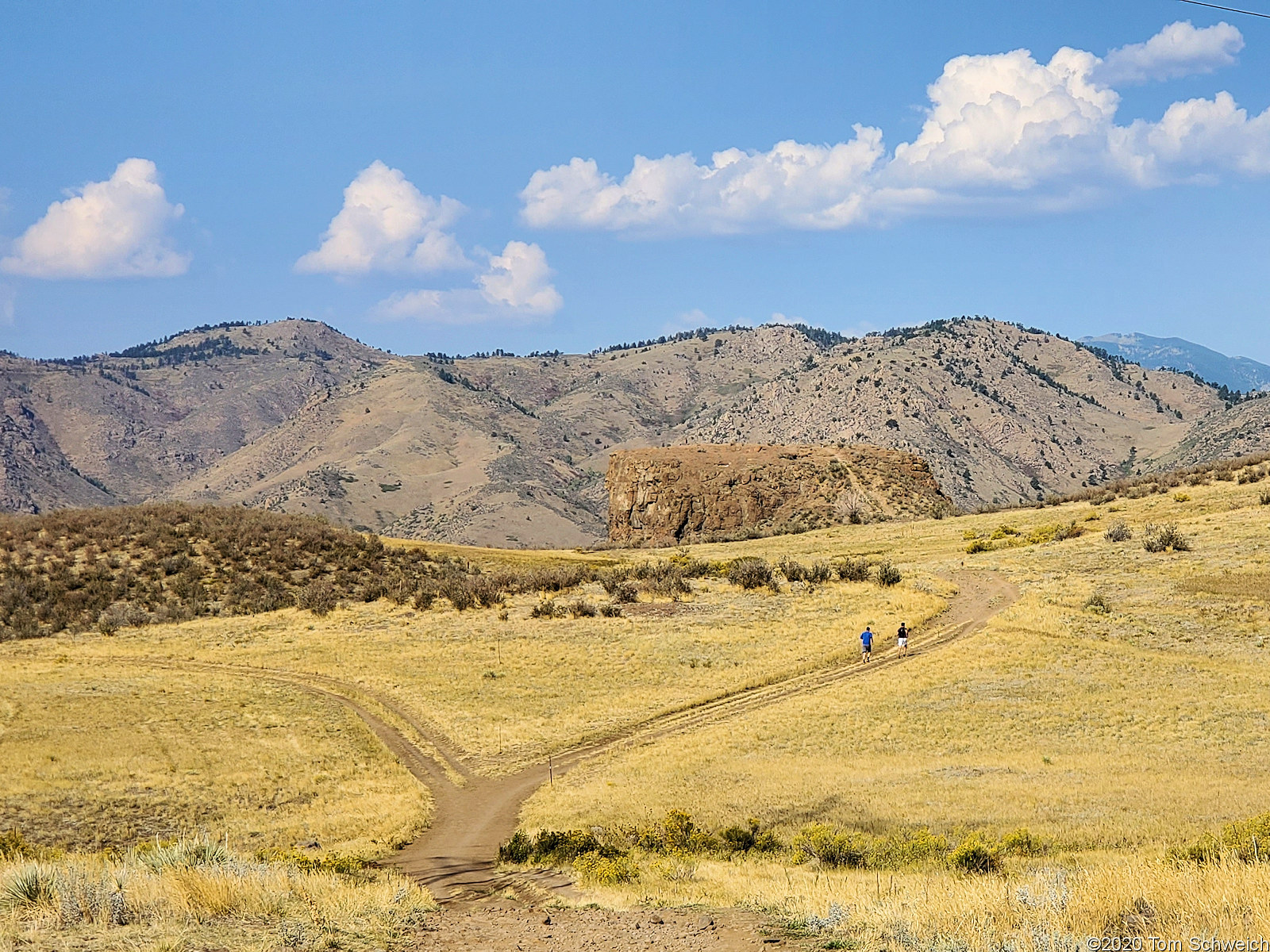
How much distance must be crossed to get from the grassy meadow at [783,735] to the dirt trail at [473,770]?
617 mm

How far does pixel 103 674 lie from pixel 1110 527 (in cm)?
4450

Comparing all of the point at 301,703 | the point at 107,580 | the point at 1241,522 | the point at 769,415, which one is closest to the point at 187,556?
the point at 107,580

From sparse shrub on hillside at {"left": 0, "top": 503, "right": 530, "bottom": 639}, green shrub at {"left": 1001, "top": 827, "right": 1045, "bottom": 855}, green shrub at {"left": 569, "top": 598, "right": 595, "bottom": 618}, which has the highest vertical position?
sparse shrub on hillside at {"left": 0, "top": 503, "right": 530, "bottom": 639}

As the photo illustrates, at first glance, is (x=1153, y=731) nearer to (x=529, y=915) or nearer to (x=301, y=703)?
(x=529, y=915)

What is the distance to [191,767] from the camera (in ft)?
71.8

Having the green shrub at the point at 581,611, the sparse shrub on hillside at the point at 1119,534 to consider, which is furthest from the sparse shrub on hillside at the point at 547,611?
the sparse shrub on hillside at the point at 1119,534

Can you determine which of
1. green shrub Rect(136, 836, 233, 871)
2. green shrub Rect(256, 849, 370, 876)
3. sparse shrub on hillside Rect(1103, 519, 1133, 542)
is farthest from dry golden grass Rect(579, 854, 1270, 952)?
sparse shrub on hillside Rect(1103, 519, 1133, 542)

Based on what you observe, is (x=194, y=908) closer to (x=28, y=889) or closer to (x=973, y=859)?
(x=28, y=889)

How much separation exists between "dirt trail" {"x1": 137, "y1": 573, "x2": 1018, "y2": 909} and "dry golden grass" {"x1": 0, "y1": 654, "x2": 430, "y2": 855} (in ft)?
2.57

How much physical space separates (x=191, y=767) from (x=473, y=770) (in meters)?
6.29

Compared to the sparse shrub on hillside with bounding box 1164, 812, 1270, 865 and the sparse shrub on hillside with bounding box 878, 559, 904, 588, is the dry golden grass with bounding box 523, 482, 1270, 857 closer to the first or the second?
the sparse shrub on hillside with bounding box 1164, 812, 1270, 865

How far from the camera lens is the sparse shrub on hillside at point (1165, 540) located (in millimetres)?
42062

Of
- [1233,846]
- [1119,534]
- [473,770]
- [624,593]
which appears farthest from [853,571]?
[1233,846]

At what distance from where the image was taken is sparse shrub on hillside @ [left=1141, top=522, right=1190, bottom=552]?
42.1 m
